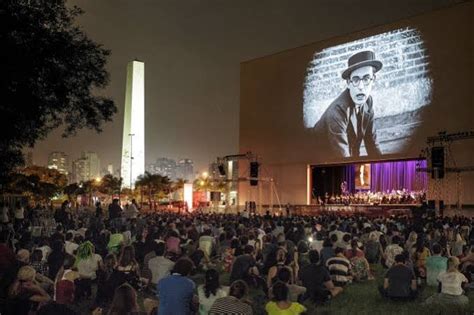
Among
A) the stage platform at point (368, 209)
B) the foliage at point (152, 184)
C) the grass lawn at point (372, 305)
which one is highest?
the foliage at point (152, 184)

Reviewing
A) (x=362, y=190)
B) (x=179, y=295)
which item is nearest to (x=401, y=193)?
(x=362, y=190)

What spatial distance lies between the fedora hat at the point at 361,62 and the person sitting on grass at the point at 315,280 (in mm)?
31986

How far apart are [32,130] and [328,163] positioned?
114 feet

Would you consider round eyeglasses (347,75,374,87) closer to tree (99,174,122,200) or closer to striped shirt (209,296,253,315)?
striped shirt (209,296,253,315)

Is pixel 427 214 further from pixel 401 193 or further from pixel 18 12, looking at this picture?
pixel 18 12

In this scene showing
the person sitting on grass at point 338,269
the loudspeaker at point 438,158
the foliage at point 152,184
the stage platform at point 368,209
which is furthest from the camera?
the foliage at point 152,184

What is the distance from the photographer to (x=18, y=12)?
9.63m

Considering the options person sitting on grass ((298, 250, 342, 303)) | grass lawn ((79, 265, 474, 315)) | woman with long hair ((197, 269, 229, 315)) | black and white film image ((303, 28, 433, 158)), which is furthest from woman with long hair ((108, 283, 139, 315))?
black and white film image ((303, 28, 433, 158))

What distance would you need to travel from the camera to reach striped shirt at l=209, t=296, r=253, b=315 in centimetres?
618

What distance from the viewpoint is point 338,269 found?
11.0 meters

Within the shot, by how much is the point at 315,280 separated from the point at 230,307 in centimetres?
366

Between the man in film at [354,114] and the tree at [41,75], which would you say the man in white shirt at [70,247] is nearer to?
the tree at [41,75]

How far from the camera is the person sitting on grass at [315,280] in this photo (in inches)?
375

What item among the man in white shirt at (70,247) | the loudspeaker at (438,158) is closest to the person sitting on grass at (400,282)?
the man in white shirt at (70,247)
